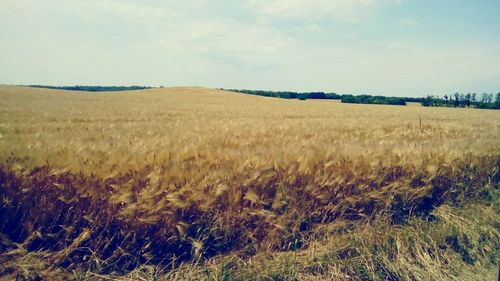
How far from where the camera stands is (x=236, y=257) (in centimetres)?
245

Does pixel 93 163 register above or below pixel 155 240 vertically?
above

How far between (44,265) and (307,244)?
2.26 metres

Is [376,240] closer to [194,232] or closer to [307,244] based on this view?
[307,244]

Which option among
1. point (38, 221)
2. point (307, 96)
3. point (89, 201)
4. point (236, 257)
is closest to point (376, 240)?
point (236, 257)

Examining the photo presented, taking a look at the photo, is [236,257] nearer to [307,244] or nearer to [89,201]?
[307,244]

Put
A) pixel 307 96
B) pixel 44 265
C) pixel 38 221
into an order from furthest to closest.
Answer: pixel 307 96 < pixel 38 221 < pixel 44 265

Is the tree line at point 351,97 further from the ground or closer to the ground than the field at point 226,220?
further from the ground

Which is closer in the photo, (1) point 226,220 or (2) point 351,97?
(1) point 226,220

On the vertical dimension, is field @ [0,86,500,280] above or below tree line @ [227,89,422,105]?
below

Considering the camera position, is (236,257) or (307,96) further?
(307,96)

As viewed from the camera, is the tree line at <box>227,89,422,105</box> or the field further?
the tree line at <box>227,89,422,105</box>

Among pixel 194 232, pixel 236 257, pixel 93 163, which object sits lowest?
pixel 236 257

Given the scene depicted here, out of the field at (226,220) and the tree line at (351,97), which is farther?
the tree line at (351,97)

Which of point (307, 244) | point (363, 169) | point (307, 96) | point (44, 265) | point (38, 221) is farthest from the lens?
point (307, 96)
